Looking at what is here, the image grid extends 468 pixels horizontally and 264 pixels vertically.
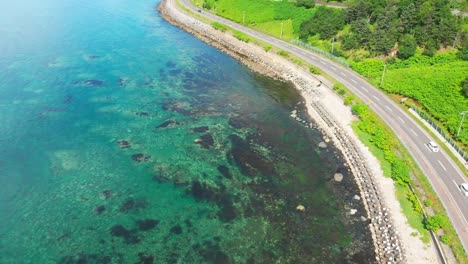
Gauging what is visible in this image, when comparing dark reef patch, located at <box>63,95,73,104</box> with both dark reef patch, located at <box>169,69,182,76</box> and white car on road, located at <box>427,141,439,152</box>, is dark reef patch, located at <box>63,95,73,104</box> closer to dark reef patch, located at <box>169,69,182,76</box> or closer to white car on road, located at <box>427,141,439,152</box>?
dark reef patch, located at <box>169,69,182,76</box>

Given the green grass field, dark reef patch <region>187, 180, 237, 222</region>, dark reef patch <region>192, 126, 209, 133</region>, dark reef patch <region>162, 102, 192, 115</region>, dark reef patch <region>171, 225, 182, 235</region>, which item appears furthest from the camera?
dark reef patch <region>162, 102, 192, 115</region>

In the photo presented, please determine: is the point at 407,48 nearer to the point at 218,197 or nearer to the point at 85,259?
the point at 218,197

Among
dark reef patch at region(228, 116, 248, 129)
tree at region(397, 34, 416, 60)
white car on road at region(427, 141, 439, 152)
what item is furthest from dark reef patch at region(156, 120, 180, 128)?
tree at region(397, 34, 416, 60)

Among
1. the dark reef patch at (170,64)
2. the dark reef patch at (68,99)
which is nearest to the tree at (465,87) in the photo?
the dark reef patch at (170,64)

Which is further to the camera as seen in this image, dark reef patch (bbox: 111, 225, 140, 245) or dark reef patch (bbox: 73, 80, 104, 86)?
dark reef patch (bbox: 73, 80, 104, 86)

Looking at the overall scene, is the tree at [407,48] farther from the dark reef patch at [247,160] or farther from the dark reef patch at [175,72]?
the dark reef patch at [175,72]

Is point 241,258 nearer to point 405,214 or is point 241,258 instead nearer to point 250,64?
point 405,214
